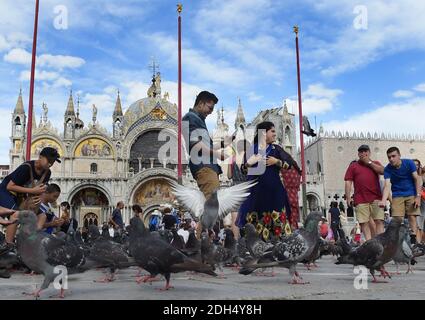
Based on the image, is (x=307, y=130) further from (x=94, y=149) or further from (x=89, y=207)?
(x=94, y=149)

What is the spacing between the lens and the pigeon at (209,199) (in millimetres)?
4629

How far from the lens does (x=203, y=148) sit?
4578 millimetres

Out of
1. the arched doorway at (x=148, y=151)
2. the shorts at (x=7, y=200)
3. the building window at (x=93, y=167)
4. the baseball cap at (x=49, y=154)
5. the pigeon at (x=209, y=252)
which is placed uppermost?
the arched doorway at (x=148, y=151)

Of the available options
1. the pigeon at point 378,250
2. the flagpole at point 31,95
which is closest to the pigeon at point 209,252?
the pigeon at point 378,250

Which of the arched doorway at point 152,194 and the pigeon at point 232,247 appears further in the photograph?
the arched doorway at point 152,194

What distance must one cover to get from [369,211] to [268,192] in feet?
5.67

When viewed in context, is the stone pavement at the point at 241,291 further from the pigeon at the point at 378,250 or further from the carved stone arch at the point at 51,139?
the carved stone arch at the point at 51,139

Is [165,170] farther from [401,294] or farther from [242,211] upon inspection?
[401,294]

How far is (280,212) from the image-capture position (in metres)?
5.00

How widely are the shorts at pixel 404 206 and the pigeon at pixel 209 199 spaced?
2.48 m

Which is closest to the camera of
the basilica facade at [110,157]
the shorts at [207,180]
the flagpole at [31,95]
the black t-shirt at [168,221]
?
the shorts at [207,180]

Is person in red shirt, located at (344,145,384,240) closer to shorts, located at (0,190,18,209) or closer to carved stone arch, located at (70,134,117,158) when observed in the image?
shorts, located at (0,190,18,209)

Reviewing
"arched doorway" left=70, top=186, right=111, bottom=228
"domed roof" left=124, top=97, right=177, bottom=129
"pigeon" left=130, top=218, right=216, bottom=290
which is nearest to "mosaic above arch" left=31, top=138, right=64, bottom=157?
"arched doorway" left=70, top=186, right=111, bottom=228
